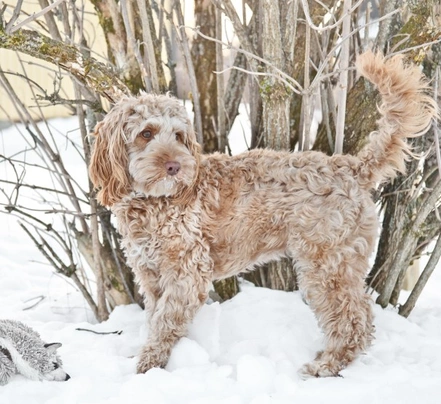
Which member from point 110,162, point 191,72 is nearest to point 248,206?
point 110,162

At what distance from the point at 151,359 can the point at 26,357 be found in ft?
2.43

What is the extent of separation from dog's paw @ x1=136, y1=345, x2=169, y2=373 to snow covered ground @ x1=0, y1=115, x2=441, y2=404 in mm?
56

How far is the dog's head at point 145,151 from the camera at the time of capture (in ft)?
10.9

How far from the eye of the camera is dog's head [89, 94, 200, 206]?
3314 millimetres

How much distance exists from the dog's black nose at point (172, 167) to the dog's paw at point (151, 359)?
1119 millimetres

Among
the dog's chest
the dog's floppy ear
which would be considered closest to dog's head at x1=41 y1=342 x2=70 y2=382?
the dog's chest

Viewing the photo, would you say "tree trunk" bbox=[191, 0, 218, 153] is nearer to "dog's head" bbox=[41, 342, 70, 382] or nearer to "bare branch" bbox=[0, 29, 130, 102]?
"bare branch" bbox=[0, 29, 130, 102]

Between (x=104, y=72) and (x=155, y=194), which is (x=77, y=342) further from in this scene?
(x=104, y=72)

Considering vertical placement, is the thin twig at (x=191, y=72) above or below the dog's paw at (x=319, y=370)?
above

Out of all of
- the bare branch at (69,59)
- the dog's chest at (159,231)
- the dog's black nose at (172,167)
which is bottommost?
the dog's chest at (159,231)

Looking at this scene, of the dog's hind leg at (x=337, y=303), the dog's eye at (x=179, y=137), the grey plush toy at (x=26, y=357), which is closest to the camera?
the grey plush toy at (x=26, y=357)

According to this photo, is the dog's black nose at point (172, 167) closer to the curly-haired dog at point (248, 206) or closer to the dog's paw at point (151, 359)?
the curly-haired dog at point (248, 206)

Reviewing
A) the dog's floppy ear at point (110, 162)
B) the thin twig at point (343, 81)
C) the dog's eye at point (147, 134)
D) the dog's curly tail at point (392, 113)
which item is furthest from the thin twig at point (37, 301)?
the dog's curly tail at point (392, 113)

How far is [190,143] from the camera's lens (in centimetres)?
350
